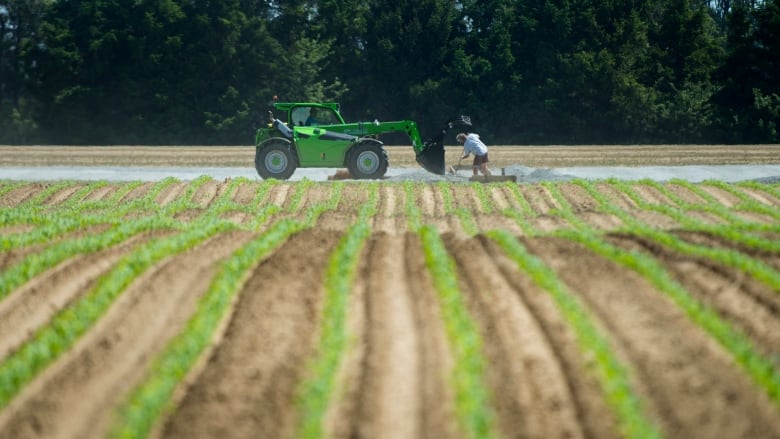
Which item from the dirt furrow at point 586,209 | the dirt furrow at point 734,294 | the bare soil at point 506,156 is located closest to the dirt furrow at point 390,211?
the dirt furrow at point 586,209

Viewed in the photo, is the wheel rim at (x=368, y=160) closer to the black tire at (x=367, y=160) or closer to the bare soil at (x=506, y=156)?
the black tire at (x=367, y=160)

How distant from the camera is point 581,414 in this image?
7.27 meters

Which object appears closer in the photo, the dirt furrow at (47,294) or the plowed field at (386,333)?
the plowed field at (386,333)

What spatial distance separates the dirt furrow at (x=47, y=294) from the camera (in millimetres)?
9633

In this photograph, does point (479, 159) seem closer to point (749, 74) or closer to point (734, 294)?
point (734, 294)

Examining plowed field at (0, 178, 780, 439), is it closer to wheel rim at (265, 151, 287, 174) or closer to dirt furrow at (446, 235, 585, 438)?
dirt furrow at (446, 235, 585, 438)

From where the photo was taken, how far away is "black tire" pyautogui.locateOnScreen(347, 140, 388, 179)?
24.8 meters

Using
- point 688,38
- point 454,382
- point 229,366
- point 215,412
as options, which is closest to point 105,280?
point 229,366

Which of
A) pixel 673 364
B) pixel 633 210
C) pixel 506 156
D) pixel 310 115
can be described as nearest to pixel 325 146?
pixel 310 115

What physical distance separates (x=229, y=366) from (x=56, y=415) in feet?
4.67

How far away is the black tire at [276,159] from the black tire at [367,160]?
59.5 inches

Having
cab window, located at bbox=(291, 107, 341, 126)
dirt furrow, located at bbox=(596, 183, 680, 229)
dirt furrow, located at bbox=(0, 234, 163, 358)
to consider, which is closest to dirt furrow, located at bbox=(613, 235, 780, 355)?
dirt furrow, located at bbox=(596, 183, 680, 229)

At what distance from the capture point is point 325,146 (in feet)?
81.1

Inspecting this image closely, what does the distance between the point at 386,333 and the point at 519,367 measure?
1399 millimetres
